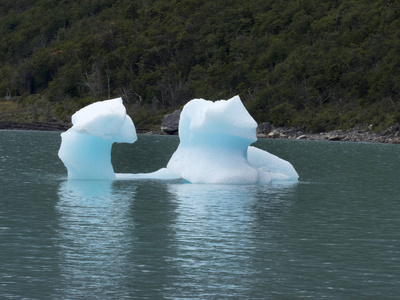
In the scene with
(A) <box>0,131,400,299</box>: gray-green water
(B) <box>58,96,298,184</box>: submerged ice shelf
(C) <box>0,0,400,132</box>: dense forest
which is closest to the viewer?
(A) <box>0,131,400,299</box>: gray-green water

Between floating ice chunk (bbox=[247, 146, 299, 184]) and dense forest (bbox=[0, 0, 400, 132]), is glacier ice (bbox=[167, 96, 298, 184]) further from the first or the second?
dense forest (bbox=[0, 0, 400, 132])

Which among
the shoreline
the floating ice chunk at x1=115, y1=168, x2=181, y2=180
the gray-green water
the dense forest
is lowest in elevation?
the gray-green water

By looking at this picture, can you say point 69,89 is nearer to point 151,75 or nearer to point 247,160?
point 151,75

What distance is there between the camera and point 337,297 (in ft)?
51.1

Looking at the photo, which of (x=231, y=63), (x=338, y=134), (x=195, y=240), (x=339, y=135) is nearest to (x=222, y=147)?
(x=195, y=240)

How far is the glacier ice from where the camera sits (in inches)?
1346

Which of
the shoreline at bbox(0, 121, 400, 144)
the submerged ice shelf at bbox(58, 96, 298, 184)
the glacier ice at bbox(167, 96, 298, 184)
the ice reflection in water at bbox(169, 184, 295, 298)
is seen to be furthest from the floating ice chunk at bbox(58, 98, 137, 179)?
the shoreline at bbox(0, 121, 400, 144)

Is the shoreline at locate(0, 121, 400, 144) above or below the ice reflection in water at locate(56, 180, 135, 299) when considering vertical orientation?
above

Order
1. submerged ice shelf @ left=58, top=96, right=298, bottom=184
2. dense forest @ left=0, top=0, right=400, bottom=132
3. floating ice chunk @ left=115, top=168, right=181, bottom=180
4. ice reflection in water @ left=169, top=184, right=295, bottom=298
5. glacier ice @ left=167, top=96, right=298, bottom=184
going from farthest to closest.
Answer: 1. dense forest @ left=0, top=0, right=400, bottom=132
2. floating ice chunk @ left=115, top=168, right=181, bottom=180
3. glacier ice @ left=167, top=96, right=298, bottom=184
4. submerged ice shelf @ left=58, top=96, right=298, bottom=184
5. ice reflection in water @ left=169, top=184, right=295, bottom=298

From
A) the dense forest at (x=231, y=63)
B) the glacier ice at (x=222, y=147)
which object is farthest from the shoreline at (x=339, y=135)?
the glacier ice at (x=222, y=147)

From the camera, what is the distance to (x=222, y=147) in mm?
35062

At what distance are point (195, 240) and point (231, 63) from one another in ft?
343

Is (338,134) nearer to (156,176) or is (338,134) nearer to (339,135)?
(339,135)

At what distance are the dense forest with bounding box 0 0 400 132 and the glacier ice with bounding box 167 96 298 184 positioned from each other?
6018 centimetres
